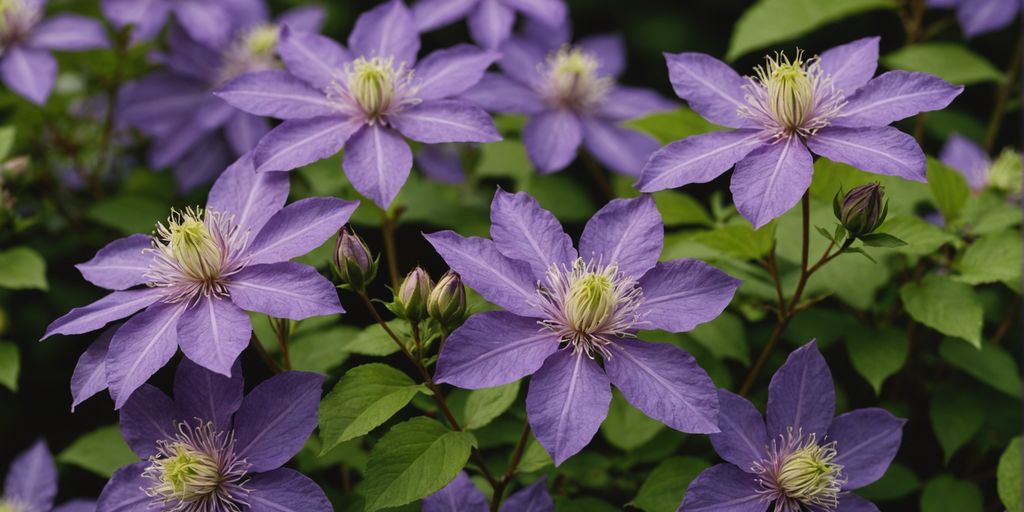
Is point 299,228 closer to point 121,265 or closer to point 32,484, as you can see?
point 121,265

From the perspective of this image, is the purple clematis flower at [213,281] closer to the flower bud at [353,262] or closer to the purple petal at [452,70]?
the flower bud at [353,262]

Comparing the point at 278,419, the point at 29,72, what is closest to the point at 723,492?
the point at 278,419

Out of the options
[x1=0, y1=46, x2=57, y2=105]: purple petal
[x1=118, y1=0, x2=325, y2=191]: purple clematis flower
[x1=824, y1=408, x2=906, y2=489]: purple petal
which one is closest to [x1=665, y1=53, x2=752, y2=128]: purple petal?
[x1=824, y1=408, x2=906, y2=489]: purple petal

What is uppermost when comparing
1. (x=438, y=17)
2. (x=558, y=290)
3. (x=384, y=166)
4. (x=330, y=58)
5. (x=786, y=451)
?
(x=438, y=17)

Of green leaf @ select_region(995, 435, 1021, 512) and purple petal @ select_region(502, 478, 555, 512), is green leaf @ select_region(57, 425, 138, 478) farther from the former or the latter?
green leaf @ select_region(995, 435, 1021, 512)

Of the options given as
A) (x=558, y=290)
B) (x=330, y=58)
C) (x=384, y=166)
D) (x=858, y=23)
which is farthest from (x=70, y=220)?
(x=858, y=23)

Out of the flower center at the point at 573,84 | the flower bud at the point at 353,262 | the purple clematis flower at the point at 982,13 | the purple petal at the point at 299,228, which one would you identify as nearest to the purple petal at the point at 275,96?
the purple petal at the point at 299,228

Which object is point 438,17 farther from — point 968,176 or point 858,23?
point 858,23
